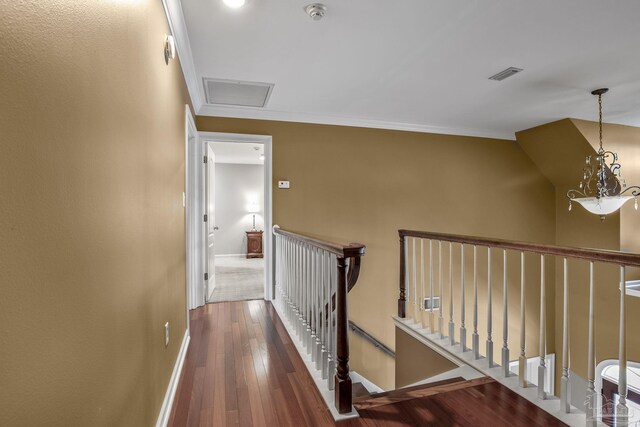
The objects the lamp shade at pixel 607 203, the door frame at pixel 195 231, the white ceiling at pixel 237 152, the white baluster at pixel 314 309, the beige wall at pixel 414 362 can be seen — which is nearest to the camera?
the white baluster at pixel 314 309

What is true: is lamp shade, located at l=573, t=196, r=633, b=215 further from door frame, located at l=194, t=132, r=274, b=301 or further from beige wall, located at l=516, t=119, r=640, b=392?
door frame, located at l=194, t=132, r=274, b=301

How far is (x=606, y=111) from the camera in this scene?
4062mm

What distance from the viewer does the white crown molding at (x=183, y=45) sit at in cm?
200

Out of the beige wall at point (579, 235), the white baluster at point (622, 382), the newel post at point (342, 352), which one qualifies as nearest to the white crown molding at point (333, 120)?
the beige wall at point (579, 235)

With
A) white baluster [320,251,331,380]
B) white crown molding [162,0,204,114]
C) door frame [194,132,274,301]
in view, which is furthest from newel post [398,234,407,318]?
white crown molding [162,0,204,114]

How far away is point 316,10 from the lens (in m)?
2.11

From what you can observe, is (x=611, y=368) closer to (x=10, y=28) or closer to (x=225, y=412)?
(x=225, y=412)

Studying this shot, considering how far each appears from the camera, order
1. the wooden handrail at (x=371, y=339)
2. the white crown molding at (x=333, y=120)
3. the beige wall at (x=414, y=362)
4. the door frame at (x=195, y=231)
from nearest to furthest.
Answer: the beige wall at (x=414, y=362)
the door frame at (x=195, y=231)
the white crown molding at (x=333, y=120)
the wooden handrail at (x=371, y=339)

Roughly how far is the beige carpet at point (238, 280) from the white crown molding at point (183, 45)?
2.51 metres

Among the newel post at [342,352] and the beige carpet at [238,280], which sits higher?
the newel post at [342,352]

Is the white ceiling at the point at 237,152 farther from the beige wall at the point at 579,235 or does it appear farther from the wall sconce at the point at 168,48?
the beige wall at the point at 579,235

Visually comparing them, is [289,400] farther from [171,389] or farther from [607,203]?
[607,203]

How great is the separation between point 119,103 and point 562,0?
2.56 m

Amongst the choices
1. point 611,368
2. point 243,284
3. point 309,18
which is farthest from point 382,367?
point 309,18
